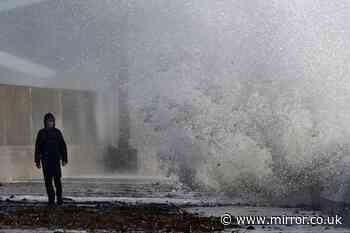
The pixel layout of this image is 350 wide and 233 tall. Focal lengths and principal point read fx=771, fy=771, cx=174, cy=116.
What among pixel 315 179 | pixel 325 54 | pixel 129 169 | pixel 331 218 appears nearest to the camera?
pixel 331 218

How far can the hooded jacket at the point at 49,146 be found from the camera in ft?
35.7

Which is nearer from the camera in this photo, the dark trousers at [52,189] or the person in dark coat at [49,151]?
the dark trousers at [52,189]

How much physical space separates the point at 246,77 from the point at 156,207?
3727mm

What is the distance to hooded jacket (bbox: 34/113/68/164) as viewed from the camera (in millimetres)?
10875

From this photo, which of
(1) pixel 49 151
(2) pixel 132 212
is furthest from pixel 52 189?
(2) pixel 132 212

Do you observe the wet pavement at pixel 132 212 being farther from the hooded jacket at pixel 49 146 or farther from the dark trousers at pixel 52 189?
the hooded jacket at pixel 49 146

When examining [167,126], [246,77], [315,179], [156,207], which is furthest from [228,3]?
[156,207]

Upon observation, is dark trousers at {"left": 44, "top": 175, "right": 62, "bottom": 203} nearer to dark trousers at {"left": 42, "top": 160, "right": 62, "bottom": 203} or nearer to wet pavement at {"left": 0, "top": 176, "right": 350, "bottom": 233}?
dark trousers at {"left": 42, "top": 160, "right": 62, "bottom": 203}

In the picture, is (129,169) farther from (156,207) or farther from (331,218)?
(331,218)

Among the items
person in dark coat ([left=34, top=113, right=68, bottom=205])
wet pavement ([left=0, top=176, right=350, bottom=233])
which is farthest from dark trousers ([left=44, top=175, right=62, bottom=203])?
wet pavement ([left=0, top=176, right=350, bottom=233])

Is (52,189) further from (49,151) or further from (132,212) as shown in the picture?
(132,212)

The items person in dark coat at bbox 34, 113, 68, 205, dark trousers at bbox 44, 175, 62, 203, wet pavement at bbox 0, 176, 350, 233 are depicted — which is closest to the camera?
wet pavement at bbox 0, 176, 350, 233

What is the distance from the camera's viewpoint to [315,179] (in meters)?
11.2

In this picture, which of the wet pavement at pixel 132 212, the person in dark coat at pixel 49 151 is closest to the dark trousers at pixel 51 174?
the person in dark coat at pixel 49 151
